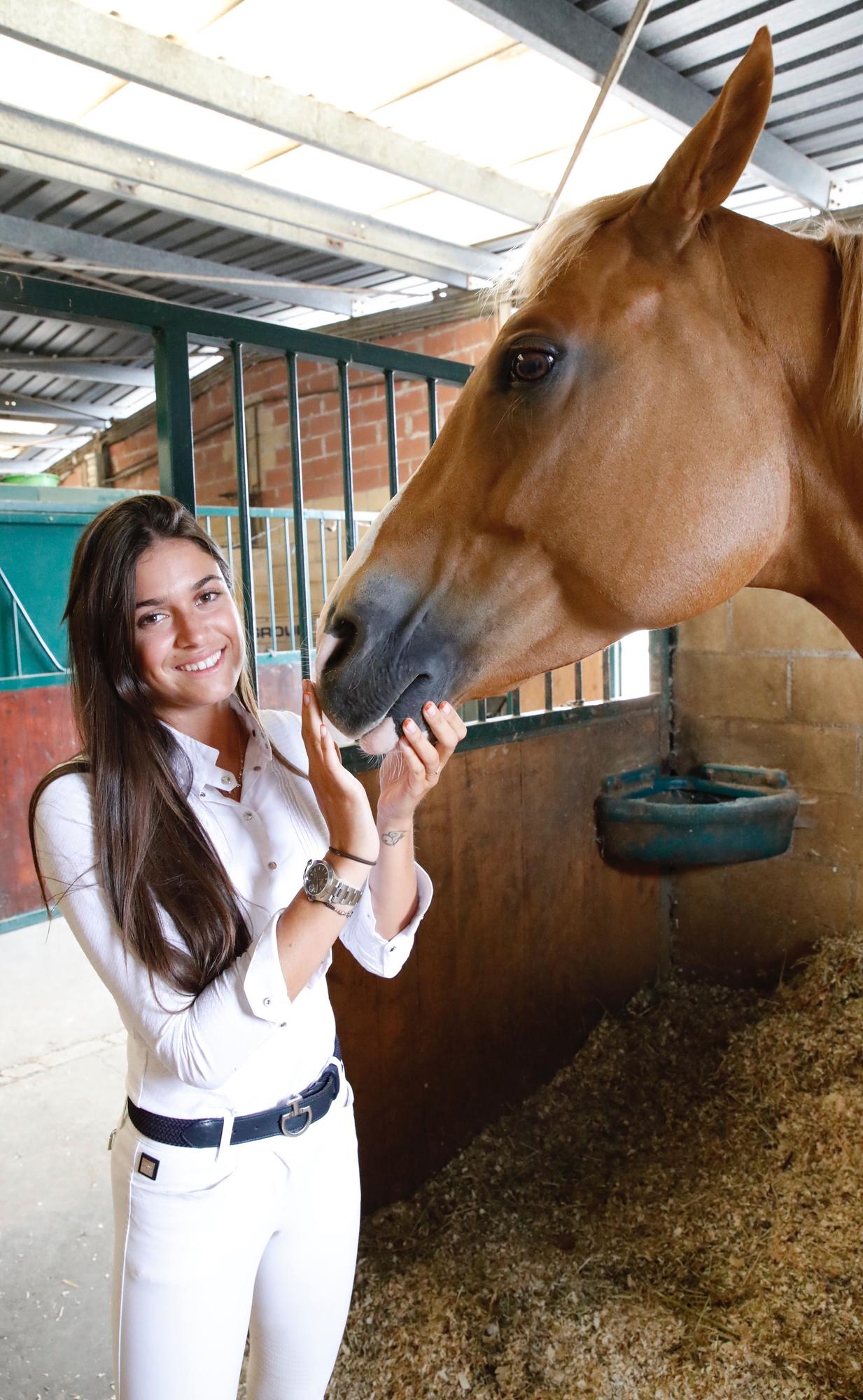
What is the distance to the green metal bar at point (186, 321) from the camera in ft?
4.57

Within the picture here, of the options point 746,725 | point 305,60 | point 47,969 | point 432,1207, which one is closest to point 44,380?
point 47,969

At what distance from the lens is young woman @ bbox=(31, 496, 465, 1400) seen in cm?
102

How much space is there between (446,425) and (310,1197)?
3.38ft

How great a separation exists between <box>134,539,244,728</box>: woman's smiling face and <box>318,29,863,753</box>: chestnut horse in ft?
0.63

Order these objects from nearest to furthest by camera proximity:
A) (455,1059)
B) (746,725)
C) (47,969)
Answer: (455,1059), (746,725), (47,969)

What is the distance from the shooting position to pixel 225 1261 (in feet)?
3.44

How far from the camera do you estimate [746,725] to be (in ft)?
9.67

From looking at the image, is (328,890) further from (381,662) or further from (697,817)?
(697,817)

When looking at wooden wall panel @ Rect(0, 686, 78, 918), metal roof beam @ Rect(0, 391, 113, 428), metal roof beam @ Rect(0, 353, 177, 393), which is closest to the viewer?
wooden wall panel @ Rect(0, 686, 78, 918)

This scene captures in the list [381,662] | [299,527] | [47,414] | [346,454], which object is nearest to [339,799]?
[381,662]

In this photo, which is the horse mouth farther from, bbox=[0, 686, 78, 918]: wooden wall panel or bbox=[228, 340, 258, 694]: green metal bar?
bbox=[0, 686, 78, 918]: wooden wall panel

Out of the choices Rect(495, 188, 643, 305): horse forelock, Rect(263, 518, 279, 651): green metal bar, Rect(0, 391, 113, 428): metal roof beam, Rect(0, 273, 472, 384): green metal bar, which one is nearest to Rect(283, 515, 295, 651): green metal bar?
Rect(263, 518, 279, 651): green metal bar

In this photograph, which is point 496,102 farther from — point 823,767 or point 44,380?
point 44,380

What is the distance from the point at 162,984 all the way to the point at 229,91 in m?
2.16
